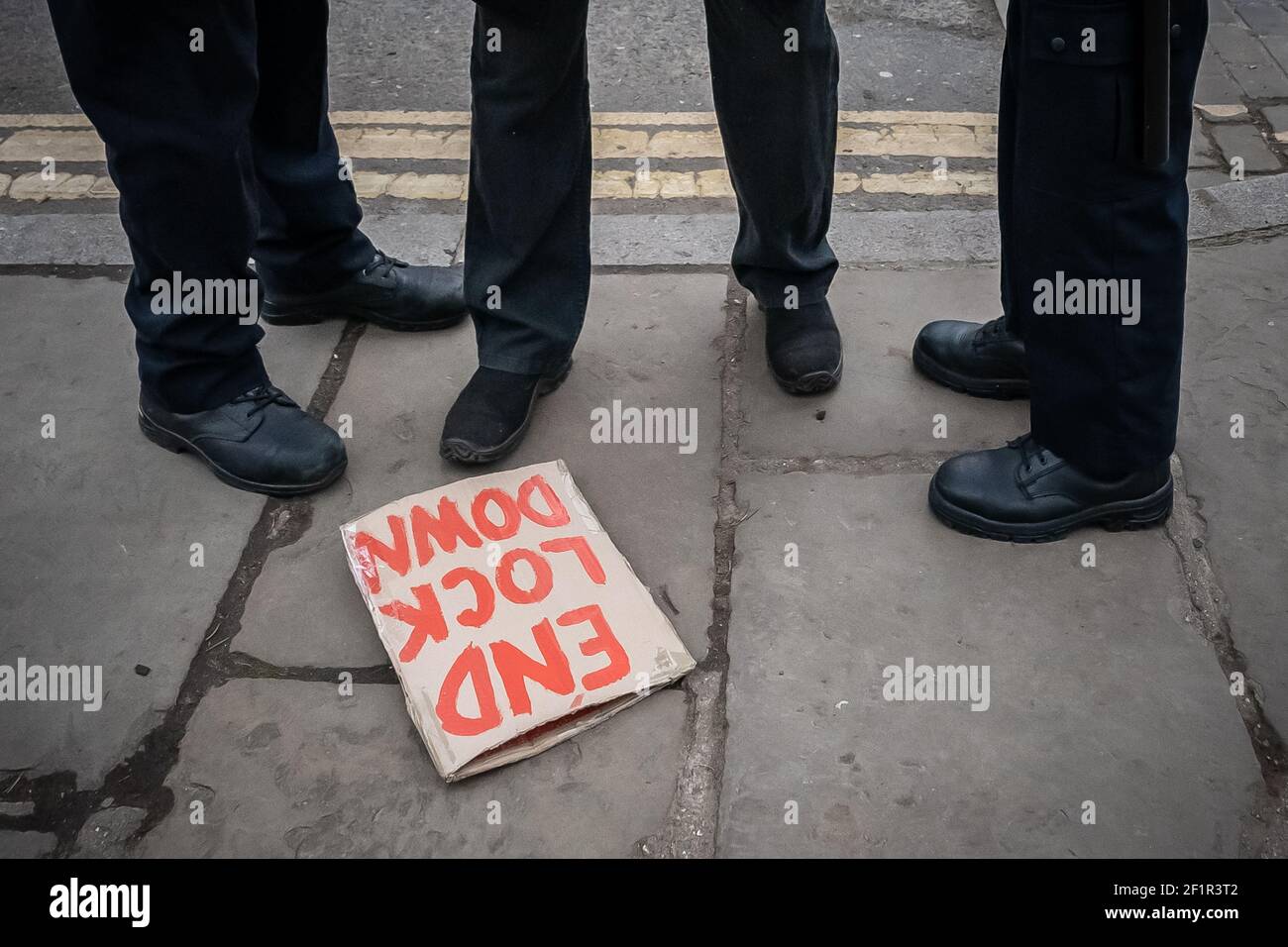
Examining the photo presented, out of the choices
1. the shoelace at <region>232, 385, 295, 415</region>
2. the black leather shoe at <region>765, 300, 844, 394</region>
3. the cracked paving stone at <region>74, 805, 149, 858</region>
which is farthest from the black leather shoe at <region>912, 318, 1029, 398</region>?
the cracked paving stone at <region>74, 805, 149, 858</region>

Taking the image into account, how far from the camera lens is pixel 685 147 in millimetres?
3021

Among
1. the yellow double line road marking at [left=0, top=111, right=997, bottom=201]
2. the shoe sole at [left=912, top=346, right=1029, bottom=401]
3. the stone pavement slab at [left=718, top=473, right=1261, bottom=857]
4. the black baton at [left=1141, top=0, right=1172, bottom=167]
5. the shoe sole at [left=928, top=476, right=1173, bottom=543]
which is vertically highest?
the black baton at [left=1141, top=0, right=1172, bottom=167]

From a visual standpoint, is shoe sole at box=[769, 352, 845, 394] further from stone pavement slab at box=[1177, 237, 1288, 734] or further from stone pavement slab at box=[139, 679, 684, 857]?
stone pavement slab at box=[139, 679, 684, 857]

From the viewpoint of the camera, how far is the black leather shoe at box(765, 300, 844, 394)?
2088 millimetres

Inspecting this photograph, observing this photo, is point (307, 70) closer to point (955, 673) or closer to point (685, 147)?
point (685, 147)

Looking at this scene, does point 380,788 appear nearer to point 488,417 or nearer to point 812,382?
point 488,417

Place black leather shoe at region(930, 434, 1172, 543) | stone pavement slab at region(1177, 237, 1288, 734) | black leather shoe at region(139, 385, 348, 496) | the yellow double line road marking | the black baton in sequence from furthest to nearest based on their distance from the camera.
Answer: the yellow double line road marking < black leather shoe at region(139, 385, 348, 496) < black leather shoe at region(930, 434, 1172, 543) < stone pavement slab at region(1177, 237, 1288, 734) < the black baton

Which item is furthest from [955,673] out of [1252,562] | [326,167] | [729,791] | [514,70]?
[326,167]

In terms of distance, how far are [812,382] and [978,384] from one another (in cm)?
31

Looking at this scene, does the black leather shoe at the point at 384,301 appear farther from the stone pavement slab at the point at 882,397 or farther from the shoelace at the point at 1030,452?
the shoelace at the point at 1030,452

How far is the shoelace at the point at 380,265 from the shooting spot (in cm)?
230

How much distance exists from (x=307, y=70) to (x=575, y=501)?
996 millimetres

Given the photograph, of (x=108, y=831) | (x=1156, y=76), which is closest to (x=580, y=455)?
(x=108, y=831)

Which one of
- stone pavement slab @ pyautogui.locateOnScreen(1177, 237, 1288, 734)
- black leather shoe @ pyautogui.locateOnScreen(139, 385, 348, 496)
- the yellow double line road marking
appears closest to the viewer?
stone pavement slab @ pyautogui.locateOnScreen(1177, 237, 1288, 734)
